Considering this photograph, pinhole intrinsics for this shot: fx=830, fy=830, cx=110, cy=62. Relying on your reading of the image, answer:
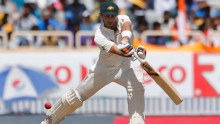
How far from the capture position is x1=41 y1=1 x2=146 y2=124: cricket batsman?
28.7ft

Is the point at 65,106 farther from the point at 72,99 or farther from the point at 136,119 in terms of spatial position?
the point at 136,119

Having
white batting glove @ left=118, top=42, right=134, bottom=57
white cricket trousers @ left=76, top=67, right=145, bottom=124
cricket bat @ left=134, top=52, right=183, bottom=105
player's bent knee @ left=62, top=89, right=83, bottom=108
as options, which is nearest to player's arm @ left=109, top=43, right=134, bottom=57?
white batting glove @ left=118, top=42, right=134, bottom=57

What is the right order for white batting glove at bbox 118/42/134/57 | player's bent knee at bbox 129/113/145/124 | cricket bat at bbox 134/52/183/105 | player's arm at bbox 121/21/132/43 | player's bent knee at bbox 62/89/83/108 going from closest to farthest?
white batting glove at bbox 118/42/134/57 < player's arm at bbox 121/21/132/43 < cricket bat at bbox 134/52/183/105 < player's bent knee at bbox 129/113/145/124 < player's bent knee at bbox 62/89/83/108

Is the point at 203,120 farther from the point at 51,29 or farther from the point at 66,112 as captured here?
the point at 51,29

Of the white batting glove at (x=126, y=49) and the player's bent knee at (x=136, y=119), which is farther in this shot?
the player's bent knee at (x=136, y=119)

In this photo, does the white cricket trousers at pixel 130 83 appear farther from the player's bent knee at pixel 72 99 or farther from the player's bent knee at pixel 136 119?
the player's bent knee at pixel 72 99

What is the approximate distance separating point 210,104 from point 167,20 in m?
2.66

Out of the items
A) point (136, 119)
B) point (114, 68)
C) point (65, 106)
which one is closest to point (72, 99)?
point (65, 106)

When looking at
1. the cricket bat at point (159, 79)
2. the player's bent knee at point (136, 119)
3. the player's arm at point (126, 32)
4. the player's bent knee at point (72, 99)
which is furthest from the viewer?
the player's bent knee at point (72, 99)

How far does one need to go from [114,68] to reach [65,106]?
30.4 inches

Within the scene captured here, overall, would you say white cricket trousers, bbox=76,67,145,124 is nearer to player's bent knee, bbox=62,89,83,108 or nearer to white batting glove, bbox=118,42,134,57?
player's bent knee, bbox=62,89,83,108

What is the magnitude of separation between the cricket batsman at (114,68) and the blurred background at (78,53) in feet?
12.1

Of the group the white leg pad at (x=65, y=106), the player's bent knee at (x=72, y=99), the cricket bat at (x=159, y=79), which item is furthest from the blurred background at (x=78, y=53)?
the cricket bat at (x=159, y=79)

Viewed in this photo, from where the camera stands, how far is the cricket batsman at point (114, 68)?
876cm
